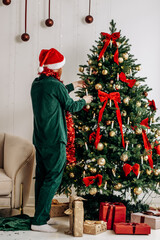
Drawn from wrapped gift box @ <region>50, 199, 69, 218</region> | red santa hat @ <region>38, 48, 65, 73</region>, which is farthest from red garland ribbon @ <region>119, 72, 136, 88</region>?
wrapped gift box @ <region>50, 199, 69, 218</region>

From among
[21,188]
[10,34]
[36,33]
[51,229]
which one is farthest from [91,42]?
[51,229]

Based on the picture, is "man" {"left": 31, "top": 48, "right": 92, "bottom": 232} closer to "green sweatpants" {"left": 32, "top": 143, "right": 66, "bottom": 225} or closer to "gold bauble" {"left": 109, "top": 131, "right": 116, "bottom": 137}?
"green sweatpants" {"left": 32, "top": 143, "right": 66, "bottom": 225}

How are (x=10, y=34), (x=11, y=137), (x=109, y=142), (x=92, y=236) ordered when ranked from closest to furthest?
(x=92, y=236) < (x=109, y=142) < (x=11, y=137) < (x=10, y=34)

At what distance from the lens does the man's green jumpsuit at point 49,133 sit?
289 centimetres

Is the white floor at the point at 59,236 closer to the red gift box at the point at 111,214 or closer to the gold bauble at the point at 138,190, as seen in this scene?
the red gift box at the point at 111,214

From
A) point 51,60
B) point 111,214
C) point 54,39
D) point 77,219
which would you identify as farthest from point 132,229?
point 54,39

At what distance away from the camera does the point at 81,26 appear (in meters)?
4.04

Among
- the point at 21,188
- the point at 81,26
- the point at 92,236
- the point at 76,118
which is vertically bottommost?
the point at 92,236

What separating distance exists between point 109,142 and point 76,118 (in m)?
0.39

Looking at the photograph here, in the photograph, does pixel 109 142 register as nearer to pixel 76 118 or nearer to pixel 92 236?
pixel 76 118

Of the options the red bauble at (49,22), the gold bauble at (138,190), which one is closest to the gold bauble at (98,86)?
the gold bauble at (138,190)

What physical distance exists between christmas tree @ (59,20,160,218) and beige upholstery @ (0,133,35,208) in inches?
14.6

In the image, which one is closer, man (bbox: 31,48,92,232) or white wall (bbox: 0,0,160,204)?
man (bbox: 31,48,92,232)

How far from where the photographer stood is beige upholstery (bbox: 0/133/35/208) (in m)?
3.27
